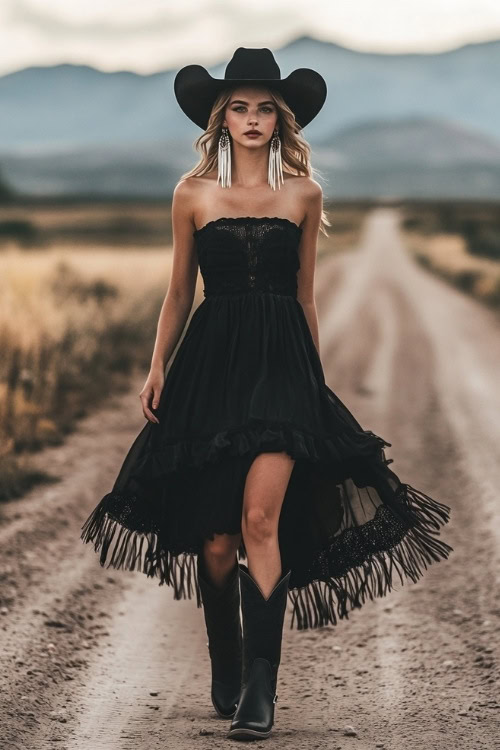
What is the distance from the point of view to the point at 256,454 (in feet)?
10.4

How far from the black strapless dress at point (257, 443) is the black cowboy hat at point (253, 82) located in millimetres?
420

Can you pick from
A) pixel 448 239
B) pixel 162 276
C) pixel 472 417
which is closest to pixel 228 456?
pixel 472 417

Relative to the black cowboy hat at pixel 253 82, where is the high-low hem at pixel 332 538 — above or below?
below

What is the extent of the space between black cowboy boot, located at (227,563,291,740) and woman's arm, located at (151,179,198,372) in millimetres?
739

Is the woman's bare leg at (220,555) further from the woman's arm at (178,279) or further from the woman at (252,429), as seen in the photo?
the woman's arm at (178,279)

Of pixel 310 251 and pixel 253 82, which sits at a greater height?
pixel 253 82

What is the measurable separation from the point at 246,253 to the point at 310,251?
0.93ft

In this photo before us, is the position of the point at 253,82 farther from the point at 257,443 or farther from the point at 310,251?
the point at 257,443

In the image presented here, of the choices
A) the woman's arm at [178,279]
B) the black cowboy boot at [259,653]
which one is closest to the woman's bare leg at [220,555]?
the black cowboy boot at [259,653]

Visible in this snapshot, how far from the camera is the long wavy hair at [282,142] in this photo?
137 inches

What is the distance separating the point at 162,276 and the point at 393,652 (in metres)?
17.5

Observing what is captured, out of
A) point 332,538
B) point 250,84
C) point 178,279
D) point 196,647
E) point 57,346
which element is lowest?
→ point 196,647

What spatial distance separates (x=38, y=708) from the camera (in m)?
3.51

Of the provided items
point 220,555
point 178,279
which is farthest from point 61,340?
point 220,555
